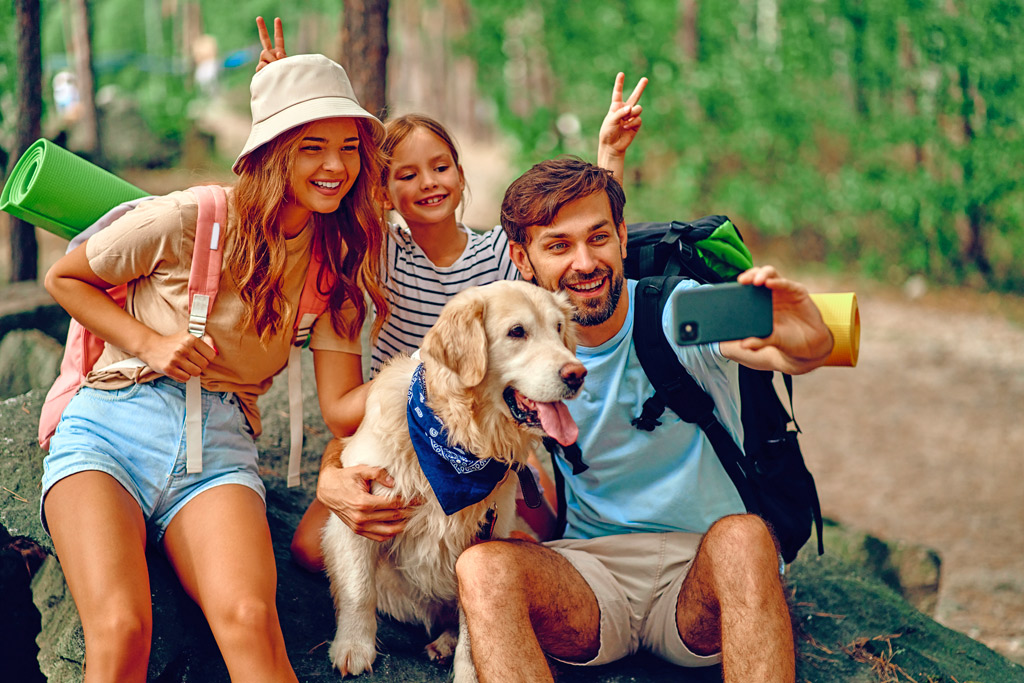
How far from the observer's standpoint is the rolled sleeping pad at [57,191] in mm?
3121

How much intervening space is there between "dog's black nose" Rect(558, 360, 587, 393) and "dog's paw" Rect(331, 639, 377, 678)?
132 centimetres

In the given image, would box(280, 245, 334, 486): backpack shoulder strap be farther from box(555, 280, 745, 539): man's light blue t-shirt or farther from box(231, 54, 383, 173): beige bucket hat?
box(555, 280, 745, 539): man's light blue t-shirt

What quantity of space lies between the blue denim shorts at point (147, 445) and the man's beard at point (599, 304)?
1.39m

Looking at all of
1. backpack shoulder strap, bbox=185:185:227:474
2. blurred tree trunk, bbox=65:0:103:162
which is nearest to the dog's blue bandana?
backpack shoulder strap, bbox=185:185:227:474

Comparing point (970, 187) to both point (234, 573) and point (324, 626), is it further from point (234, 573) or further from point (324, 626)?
point (234, 573)

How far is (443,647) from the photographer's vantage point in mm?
3293

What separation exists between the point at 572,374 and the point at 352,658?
139 centimetres

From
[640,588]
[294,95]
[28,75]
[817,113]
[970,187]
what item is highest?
[817,113]

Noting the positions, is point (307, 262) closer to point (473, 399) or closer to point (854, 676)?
point (473, 399)

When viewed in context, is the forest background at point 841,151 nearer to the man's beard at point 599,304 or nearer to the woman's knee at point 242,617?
the man's beard at point 599,304

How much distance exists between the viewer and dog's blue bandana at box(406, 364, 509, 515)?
2.85 m

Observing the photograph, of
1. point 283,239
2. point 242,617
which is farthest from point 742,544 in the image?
point 283,239

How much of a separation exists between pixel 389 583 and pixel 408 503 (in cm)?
46

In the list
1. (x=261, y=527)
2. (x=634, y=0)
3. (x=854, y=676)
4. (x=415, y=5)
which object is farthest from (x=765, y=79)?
(x=415, y=5)
